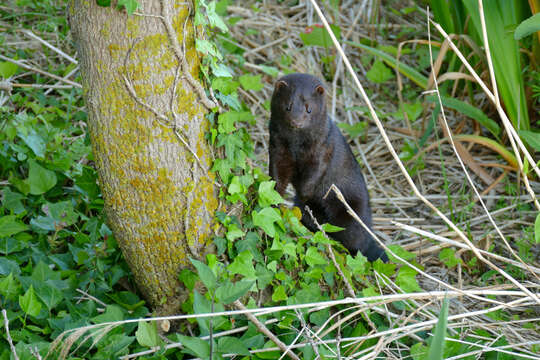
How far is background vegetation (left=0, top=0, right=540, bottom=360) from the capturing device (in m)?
2.30

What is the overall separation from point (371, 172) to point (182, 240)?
2.28 meters

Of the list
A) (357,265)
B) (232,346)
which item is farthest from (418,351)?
(232,346)

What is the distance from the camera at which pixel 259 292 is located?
8.57ft

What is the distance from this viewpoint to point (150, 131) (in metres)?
2.26

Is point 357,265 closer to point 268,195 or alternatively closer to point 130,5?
point 268,195

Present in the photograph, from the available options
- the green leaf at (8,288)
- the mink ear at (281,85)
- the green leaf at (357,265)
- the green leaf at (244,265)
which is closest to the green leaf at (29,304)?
the green leaf at (8,288)

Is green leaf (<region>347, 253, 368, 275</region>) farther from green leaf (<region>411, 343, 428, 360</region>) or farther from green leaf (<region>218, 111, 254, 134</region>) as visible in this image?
green leaf (<region>218, 111, 254, 134</region>)

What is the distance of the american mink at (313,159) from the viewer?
124 inches

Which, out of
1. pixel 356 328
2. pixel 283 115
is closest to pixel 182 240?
pixel 356 328

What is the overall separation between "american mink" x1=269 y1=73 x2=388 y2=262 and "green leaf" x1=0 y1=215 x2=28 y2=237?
1.36m

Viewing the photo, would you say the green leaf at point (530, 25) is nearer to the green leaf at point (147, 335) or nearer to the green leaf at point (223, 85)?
the green leaf at point (223, 85)

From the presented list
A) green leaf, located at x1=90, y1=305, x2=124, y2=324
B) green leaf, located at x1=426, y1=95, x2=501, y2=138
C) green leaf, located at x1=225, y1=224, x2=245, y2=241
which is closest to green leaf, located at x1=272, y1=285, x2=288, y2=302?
green leaf, located at x1=225, y1=224, x2=245, y2=241

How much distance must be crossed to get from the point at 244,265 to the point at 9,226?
3.94ft

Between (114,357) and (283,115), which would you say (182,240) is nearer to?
(114,357)
